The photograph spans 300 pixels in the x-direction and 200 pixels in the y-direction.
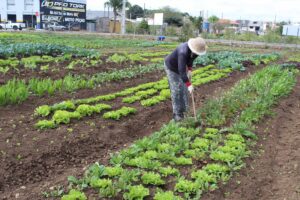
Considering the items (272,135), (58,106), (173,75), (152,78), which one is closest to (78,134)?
(58,106)

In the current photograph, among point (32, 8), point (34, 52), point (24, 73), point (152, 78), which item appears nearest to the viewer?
point (24, 73)

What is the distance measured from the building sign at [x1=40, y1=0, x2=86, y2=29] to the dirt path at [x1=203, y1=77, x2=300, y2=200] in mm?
50078

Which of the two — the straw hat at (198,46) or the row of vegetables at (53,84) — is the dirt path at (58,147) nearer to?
the row of vegetables at (53,84)

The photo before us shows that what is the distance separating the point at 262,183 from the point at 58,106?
4334 mm

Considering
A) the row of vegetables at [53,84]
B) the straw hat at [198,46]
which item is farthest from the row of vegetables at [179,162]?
the row of vegetables at [53,84]

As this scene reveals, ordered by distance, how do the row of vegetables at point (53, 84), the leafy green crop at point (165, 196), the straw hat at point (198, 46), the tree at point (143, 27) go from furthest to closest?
the tree at point (143, 27) < the row of vegetables at point (53, 84) < the straw hat at point (198, 46) < the leafy green crop at point (165, 196)

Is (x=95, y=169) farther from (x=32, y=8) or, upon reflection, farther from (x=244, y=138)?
(x=32, y=8)

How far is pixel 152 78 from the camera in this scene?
41.6ft

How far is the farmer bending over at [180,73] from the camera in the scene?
684 cm

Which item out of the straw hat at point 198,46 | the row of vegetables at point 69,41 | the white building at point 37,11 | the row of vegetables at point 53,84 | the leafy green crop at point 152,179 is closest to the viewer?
the leafy green crop at point 152,179

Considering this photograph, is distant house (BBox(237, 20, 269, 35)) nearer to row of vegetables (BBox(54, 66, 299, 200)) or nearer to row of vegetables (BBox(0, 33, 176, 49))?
row of vegetables (BBox(0, 33, 176, 49))

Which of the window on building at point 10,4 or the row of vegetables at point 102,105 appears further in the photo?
the window on building at point 10,4

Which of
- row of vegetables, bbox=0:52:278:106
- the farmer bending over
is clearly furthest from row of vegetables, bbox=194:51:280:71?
the farmer bending over

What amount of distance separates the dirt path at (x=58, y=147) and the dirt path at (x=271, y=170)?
208cm
